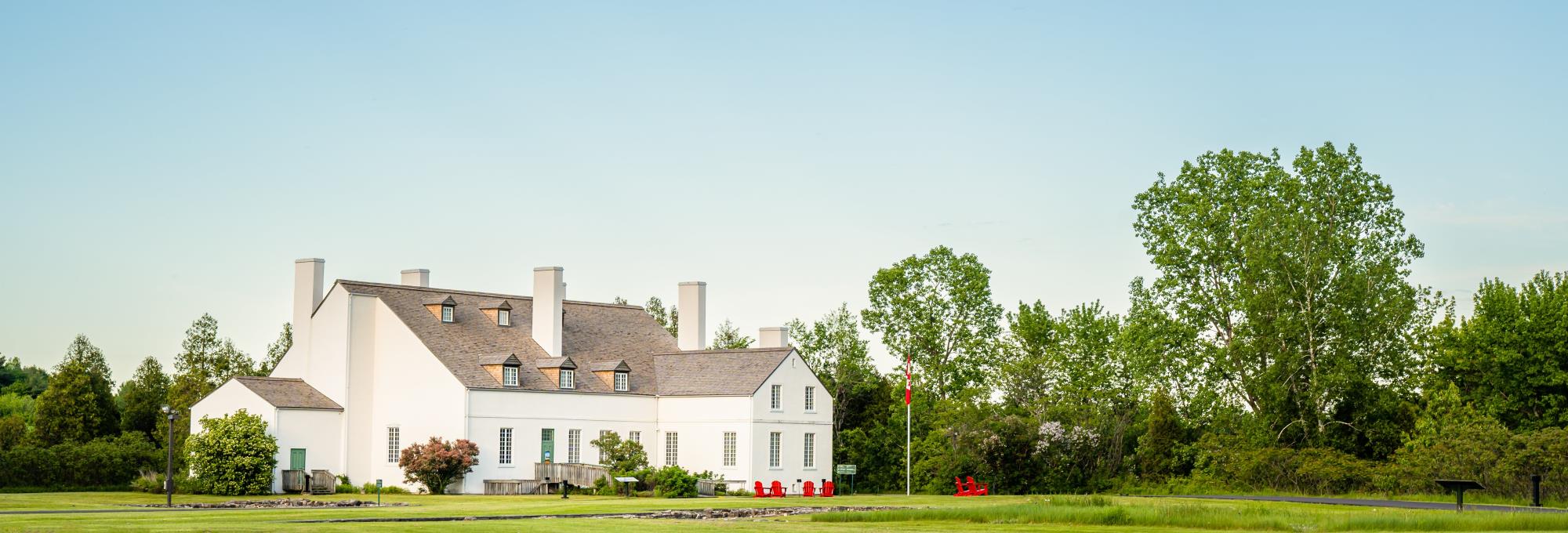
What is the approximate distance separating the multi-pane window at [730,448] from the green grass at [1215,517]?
23.5 meters

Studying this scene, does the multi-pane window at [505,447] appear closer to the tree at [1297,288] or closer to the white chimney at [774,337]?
the white chimney at [774,337]

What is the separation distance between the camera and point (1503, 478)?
4203 centimetres

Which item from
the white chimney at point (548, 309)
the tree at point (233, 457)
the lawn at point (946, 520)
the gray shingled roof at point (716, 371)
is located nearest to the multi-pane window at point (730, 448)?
the gray shingled roof at point (716, 371)

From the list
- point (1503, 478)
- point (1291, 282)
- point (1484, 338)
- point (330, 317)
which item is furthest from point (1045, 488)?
point (330, 317)

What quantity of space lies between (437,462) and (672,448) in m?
10.4

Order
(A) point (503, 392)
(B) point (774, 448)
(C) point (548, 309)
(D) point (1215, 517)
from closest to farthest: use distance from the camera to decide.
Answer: (D) point (1215, 517)
(A) point (503, 392)
(B) point (774, 448)
(C) point (548, 309)

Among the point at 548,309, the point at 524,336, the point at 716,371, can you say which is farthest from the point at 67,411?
the point at 716,371

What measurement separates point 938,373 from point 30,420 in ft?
160

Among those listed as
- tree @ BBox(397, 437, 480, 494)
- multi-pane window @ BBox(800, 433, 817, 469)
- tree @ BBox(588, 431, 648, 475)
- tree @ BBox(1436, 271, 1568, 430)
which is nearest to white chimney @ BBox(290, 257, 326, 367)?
tree @ BBox(397, 437, 480, 494)

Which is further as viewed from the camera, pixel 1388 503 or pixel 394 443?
pixel 394 443

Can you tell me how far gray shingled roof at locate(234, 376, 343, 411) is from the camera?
2141 inches

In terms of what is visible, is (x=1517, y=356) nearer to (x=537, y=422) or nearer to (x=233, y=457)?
(x=537, y=422)

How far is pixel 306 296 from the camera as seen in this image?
191 feet

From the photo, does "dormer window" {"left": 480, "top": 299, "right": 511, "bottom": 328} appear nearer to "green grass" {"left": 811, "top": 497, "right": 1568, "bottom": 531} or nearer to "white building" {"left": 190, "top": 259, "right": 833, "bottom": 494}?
"white building" {"left": 190, "top": 259, "right": 833, "bottom": 494}
